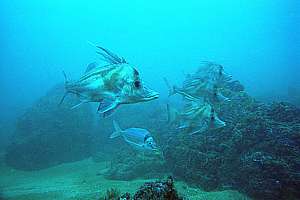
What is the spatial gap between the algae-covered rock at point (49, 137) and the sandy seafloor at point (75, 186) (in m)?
0.86

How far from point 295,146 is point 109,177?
535cm

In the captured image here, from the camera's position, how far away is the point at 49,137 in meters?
13.2

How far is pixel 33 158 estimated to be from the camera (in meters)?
12.5

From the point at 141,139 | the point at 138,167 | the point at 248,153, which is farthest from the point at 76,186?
the point at 248,153

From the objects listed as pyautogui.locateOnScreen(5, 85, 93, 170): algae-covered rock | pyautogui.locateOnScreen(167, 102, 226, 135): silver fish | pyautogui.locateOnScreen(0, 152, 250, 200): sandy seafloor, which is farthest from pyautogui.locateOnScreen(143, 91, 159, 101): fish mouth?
pyautogui.locateOnScreen(5, 85, 93, 170): algae-covered rock

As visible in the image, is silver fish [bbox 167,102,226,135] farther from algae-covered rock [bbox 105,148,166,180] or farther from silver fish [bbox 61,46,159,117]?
algae-covered rock [bbox 105,148,166,180]

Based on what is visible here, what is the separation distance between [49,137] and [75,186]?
19.2 ft

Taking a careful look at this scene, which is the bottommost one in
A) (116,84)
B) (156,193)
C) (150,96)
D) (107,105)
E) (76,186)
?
(156,193)

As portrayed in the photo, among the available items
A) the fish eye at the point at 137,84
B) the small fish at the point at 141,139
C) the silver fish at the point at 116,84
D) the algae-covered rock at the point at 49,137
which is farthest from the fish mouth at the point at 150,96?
the algae-covered rock at the point at 49,137

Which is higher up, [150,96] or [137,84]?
[137,84]

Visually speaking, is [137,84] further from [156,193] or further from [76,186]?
[76,186]

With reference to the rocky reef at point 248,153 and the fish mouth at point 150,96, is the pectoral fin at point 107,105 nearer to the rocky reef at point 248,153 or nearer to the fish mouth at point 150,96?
the fish mouth at point 150,96

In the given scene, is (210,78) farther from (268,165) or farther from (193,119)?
(268,165)

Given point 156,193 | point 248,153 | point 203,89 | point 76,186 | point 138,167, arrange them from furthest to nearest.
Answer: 1. point 138,167
2. point 76,186
3. point 248,153
4. point 203,89
5. point 156,193
